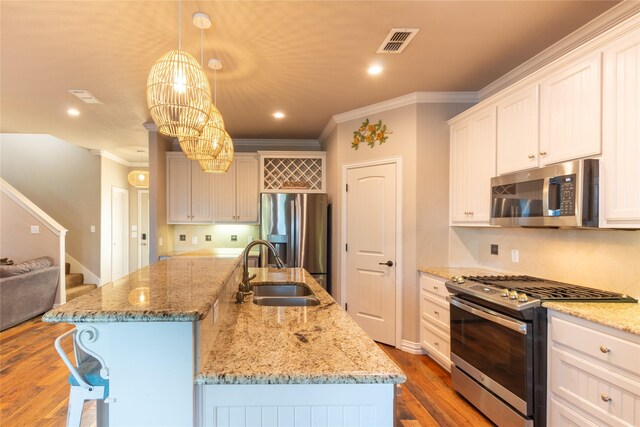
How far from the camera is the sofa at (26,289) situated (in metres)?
3.91

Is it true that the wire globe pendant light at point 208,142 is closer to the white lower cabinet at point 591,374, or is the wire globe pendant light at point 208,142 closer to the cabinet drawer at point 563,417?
the white lower cabinet at point 591,374

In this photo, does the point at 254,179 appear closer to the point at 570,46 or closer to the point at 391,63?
the point at 391,63

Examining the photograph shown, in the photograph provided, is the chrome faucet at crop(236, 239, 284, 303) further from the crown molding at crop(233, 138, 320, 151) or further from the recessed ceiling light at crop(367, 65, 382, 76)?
the crown molding at crop(233, 138, 320, 151)

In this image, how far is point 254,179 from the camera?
4.96 metres

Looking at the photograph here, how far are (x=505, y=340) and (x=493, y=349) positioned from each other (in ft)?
0.51

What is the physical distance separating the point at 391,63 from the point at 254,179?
288cm

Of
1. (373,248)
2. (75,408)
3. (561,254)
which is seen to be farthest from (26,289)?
(561,254)

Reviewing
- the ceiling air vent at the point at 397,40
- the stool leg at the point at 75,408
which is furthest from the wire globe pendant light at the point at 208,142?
the stool leg at the point at 75,408

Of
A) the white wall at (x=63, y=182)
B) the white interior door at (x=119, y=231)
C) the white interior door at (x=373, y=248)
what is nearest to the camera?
the white interior door at (x=373, y=248)

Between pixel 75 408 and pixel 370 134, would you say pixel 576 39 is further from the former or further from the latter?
pixel 75 408

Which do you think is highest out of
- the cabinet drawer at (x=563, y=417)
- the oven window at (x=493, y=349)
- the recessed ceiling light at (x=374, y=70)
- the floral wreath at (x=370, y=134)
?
the recessed ceiling light at (x=374, y=70)

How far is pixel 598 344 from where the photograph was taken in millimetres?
1559

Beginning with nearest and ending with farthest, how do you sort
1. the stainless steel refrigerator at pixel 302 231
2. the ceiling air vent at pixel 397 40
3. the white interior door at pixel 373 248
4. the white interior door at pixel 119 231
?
the ceiling air vent at pixel 397 40
the white interior door at pixel 373 248
the stainless steel refrigerator at pixel 302 231
the white interior door at pixel 119 231

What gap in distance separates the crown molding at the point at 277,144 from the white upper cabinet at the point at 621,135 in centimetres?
393
